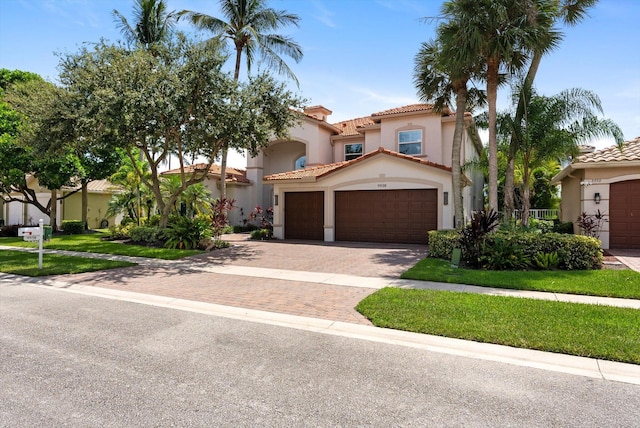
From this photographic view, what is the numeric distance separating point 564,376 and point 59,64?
1845 centimetres

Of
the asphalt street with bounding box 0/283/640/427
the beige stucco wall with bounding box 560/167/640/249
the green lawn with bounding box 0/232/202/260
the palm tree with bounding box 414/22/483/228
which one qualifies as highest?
the palm tree with bounding box 414/22/483/228

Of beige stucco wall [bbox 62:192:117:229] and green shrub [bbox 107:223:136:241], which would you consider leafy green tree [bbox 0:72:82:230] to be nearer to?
beige stucco wall [bbox 62:192:117:229]

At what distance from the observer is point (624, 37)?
12289mm

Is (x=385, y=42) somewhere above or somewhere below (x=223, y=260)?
above

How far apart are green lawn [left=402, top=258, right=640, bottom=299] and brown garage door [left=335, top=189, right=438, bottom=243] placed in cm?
728

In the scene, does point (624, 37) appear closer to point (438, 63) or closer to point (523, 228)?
point (438, 63)

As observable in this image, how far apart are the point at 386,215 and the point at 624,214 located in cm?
955

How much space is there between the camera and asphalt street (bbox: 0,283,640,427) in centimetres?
353

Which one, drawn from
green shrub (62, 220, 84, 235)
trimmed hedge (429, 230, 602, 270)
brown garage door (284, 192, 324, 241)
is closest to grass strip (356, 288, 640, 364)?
trimmed hedge (429, 230, 602, 270)

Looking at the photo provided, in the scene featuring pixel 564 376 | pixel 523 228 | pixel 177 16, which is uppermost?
pixel 177 16

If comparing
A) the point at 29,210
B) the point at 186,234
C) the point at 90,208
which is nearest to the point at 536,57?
the point at 186,234

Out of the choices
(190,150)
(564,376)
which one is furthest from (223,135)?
(564,376)

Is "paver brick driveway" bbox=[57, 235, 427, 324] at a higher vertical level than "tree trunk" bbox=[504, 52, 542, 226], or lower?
lower

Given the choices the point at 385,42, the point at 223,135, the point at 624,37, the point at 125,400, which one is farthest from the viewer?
the point at 223,135
